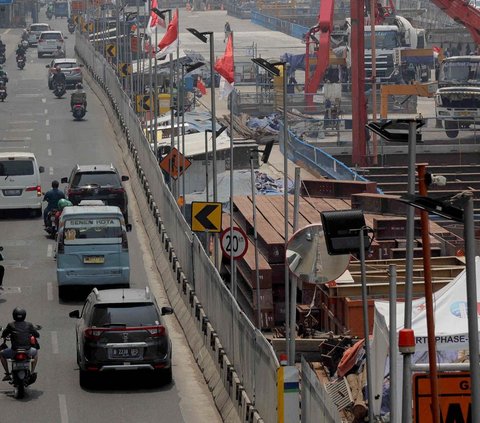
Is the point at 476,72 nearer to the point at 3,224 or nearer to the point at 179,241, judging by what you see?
the point at 3,224

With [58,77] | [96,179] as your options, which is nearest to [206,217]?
[96,179]

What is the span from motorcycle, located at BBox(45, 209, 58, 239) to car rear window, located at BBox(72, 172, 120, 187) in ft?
5.04

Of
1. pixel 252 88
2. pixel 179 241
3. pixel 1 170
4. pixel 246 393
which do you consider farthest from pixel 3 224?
pixel 252 88

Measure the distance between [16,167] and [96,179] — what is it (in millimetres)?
2854

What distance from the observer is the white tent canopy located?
2064cm

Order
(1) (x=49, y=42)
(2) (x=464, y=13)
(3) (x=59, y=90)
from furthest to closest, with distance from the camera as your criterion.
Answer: (1) (x=49, y=42)
(3) (x=59, y=90)
(2) (x=464, y=13)

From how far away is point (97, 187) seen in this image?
130 ft

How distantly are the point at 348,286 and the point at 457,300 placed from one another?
582cm

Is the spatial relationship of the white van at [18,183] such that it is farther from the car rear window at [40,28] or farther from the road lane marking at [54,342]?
the car rear window at [40,28]

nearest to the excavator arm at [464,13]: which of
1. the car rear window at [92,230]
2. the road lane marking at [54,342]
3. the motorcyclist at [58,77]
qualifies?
the motorcyclist at [58,77]

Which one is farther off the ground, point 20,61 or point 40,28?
point 40,28

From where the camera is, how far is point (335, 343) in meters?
25.0

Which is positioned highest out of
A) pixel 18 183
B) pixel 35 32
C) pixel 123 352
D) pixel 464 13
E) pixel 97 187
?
pixel 464 13

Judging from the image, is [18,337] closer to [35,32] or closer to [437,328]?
[437,328]
